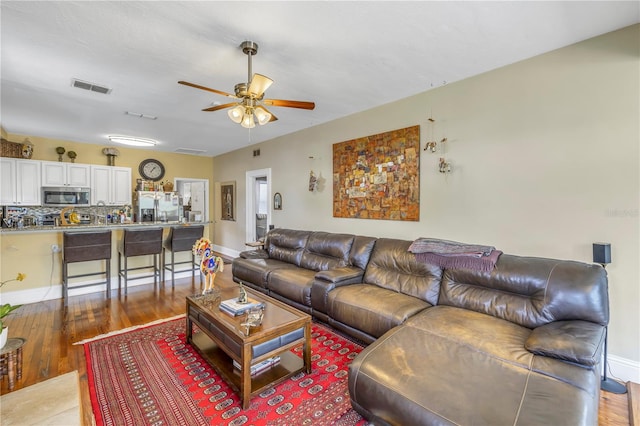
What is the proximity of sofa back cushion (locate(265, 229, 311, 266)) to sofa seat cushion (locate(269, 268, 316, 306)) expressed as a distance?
0.42 meters

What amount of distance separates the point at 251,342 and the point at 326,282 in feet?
4.13

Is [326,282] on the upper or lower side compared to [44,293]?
upper

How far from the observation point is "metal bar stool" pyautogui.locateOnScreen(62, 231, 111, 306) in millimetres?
3662

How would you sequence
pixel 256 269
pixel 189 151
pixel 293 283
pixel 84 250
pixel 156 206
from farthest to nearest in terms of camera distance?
pixel 189 151
pixel 156 206
pixel 256 269
pixel 84 250
pixel 293 283

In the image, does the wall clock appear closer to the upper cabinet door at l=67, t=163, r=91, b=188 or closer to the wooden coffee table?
the upper cabinet door at l=67, t=163, r=91, b=188

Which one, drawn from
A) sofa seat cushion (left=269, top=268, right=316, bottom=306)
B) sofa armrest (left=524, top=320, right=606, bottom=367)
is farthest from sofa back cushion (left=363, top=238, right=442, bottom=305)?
sofa armrest (left=524, top=320, right=606, bottom=367)

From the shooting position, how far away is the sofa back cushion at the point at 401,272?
2.72 metres

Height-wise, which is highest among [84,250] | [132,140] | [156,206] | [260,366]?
[132,140]

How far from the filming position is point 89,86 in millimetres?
3172

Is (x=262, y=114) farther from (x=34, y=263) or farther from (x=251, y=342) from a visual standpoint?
(x=34, y=263)

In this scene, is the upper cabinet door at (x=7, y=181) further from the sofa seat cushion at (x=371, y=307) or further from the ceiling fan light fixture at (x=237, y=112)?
the sofa seat cushion at (x=371, y=307)

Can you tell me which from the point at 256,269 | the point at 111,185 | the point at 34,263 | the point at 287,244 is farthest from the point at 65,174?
the point at 287,244

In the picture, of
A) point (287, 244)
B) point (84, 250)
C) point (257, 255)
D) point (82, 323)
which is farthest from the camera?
point (257, 255)

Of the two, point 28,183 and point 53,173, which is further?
point 53,173
